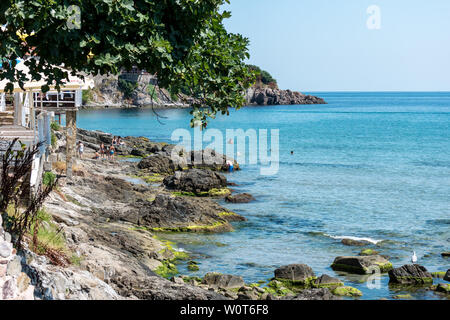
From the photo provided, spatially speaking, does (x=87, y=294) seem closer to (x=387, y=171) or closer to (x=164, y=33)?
(x=164, y=33)

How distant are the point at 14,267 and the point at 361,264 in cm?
1541

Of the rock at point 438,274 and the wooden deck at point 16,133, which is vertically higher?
the wooden deck at point 16,133

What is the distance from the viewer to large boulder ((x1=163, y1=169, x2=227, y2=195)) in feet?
128

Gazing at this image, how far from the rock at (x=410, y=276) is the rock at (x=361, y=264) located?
105 cm

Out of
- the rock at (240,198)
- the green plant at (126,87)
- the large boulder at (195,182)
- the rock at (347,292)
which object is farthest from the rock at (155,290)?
the green plant at (126,87)

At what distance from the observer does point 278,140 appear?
95.4 meters

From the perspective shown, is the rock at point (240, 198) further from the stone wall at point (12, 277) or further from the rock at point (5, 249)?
the rock at point (5, 249)

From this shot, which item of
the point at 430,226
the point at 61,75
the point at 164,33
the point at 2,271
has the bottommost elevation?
the point at 430,226

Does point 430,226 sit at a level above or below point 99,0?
below

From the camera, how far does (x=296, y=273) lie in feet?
68.3

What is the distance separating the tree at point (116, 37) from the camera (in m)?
9.85
